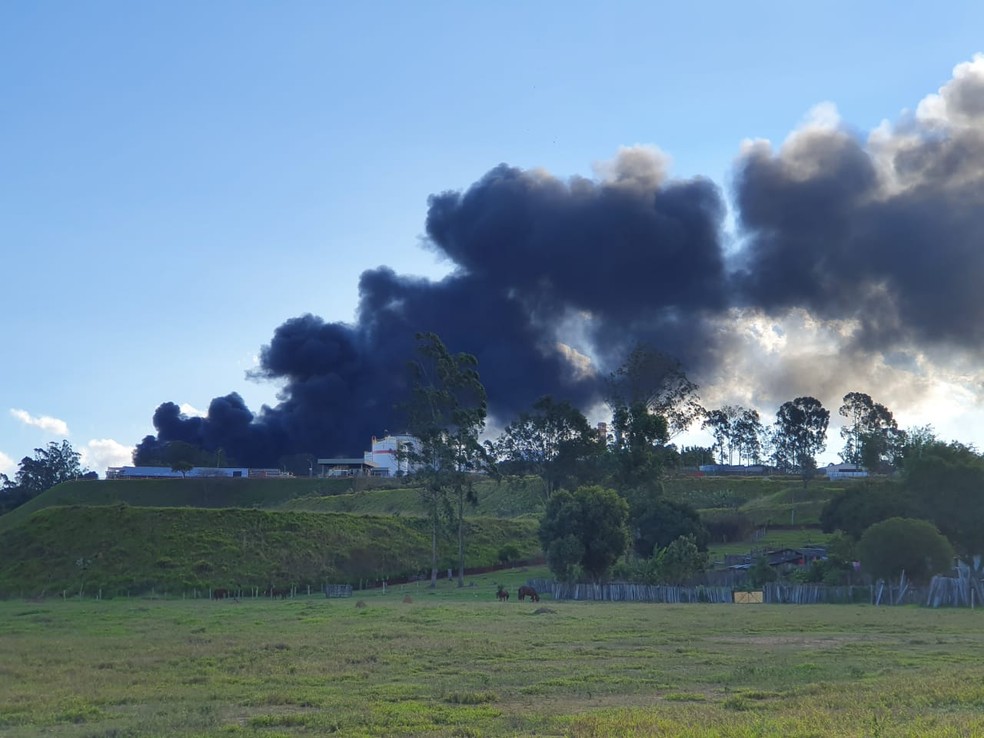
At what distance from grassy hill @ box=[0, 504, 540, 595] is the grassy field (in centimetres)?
3391

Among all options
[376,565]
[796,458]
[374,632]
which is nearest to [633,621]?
[374,632]

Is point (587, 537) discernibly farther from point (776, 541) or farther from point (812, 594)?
point (776, 541)

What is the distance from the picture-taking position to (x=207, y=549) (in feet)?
276

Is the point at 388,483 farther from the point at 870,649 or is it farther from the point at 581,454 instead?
the point at 870,649

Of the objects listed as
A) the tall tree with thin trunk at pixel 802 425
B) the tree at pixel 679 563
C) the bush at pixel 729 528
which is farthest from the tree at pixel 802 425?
the tree at pixel 679 563

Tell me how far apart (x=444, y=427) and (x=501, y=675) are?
A: 215 feet

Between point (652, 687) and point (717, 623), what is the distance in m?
18.9

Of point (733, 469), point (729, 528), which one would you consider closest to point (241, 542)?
point (729, 528)

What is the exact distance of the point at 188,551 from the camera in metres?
83.5

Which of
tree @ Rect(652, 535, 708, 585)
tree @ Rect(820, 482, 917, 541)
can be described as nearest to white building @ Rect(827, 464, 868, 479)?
tree @ Rect(820, 482, 917, 541)

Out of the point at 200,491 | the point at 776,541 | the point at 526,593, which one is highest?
the point at 200,491

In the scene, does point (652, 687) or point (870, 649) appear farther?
point (870, 649)

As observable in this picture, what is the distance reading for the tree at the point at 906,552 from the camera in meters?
57.3

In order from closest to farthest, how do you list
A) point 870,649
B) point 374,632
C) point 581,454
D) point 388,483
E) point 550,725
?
1. point 550,725
2. point 870,649
3. point 374,632
4. point 581,454
5. point 388,483
